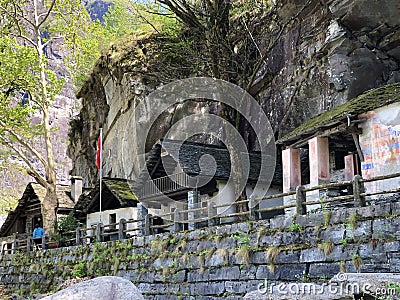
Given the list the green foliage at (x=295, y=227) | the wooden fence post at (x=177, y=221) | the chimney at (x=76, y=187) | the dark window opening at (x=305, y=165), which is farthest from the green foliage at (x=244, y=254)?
the chimney at (x=76, y=187)

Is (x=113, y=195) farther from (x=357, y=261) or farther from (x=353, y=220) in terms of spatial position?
(x=357, y=261)

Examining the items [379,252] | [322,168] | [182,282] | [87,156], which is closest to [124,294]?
[379,252]

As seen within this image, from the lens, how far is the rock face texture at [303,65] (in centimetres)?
2172

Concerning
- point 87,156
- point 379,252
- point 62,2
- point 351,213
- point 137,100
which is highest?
point 62,2

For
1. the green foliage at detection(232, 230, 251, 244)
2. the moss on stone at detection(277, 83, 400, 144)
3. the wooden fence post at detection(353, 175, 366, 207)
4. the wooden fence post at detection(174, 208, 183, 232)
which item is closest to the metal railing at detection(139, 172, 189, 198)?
the wooden fence post at detection(174, 208, 183, 232)

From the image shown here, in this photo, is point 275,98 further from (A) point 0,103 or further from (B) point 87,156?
(B) point 87,156

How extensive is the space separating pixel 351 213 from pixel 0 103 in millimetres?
19730

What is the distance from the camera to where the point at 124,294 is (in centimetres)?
749

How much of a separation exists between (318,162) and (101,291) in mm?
10277

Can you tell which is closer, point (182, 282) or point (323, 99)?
point (182, 282)

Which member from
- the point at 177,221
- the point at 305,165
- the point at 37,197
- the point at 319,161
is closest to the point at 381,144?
the point at 319,161

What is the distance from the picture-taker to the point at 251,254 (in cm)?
1292

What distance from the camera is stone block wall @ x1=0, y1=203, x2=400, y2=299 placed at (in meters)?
10.4

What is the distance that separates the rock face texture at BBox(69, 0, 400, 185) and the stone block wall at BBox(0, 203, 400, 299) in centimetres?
904
